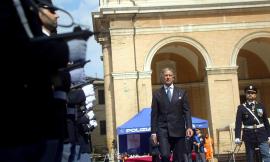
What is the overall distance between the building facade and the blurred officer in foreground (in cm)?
2585

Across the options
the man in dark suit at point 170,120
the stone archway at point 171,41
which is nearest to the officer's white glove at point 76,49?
the man in dark suit at point 170,120

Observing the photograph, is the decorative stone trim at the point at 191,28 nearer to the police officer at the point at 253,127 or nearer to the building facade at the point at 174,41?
the building facade at the point at 174,41

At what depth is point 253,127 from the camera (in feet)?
38.1

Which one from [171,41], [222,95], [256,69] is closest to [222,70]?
[222,95]

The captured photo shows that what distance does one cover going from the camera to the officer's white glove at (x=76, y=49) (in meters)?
2.45

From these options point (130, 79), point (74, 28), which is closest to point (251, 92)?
point (74, 28)

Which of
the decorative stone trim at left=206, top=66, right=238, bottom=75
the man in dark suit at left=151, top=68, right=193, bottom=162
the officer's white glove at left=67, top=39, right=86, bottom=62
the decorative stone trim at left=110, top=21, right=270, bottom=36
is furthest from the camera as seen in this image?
the decorative stone trim at left=110, top=21, right=270, bottom=36

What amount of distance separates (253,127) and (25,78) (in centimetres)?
992

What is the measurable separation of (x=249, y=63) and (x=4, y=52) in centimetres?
3672

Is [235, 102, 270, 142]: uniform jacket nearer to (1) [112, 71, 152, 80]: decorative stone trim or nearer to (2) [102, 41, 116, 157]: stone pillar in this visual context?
(1) [112, 71, 152, 80]: decorative stone trim

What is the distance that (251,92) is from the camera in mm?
11664

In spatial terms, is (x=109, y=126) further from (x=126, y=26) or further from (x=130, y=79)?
(x=126, y=26)

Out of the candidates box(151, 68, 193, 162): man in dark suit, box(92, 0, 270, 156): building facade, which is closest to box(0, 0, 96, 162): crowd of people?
box(151, 68, 193, 162): man in dark suit

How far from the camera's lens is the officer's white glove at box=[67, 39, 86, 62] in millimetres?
2453
